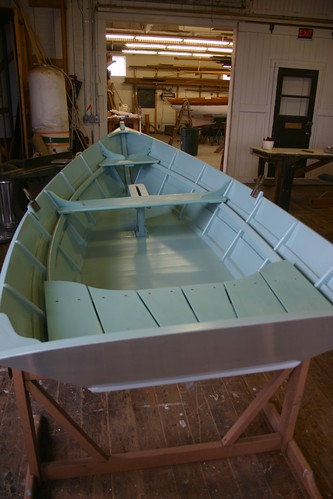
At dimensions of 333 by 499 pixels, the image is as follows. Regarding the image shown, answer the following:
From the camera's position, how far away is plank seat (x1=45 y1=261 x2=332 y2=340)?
135 centimetres

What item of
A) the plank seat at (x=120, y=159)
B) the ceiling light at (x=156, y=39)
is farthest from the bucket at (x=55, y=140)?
the ceiling light at (x=156, y=39)

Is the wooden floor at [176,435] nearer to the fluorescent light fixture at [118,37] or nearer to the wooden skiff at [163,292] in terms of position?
the wooden skiff at [163,292]

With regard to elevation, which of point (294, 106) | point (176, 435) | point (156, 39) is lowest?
point (176, 435)

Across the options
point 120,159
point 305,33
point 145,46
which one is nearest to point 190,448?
Result: point 120,159

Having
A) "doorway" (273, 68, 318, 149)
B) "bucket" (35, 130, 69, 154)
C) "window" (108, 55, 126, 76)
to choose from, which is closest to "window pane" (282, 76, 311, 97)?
"doorway" (273, 68, 318, 149)

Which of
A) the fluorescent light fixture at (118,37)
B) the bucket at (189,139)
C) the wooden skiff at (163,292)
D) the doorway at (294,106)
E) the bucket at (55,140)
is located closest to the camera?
the wooden skiff at (163,292)

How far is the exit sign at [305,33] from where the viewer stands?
6.80 metres

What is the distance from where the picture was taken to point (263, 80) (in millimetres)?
6938

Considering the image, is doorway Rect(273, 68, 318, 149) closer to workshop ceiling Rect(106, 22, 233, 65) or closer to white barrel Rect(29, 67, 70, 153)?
workshop ceiling Rect(106, 22, 233, 65)

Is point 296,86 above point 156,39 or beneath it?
beneath

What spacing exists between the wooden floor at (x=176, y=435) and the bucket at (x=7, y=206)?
8.02ft

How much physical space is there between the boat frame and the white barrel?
477cm

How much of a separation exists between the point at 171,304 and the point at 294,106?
706 centimetres

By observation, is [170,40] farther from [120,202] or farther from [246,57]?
[120,202]
